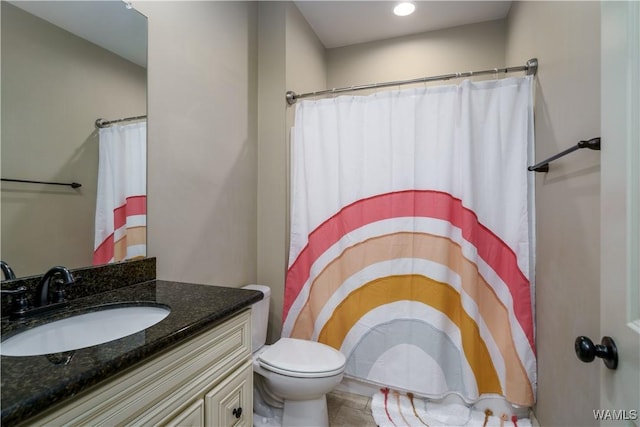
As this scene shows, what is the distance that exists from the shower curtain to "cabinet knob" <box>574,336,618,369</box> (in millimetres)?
1022

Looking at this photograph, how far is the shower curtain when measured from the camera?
1.58m

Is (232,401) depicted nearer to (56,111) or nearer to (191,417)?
(191,417)

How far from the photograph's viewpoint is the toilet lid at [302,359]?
4.67 ft

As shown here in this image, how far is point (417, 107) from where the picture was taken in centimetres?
173

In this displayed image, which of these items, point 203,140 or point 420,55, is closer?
point 203,140

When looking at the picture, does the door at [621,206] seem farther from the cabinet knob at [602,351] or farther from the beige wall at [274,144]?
the beige wall at [274,144]

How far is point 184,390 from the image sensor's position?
79cm

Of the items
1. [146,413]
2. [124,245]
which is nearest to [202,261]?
[124,245]

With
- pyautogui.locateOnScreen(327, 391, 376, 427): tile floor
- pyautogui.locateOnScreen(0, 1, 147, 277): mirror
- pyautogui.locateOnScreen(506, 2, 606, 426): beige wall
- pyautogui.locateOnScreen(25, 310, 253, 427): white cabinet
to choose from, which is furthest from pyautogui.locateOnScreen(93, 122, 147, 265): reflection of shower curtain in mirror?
pyautogui.locateOnScreen(506, 2, 606, 426): beige wall

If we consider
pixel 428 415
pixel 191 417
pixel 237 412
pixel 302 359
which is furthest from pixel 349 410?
pixel 191 417

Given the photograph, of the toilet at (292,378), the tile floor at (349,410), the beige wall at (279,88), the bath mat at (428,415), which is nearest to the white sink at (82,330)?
the toilet at (292,378)

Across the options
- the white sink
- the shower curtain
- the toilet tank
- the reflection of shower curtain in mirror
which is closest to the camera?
the white sink

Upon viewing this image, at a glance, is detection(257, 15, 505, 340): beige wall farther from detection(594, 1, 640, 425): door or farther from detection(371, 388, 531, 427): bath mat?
detection(594, 1, 640, 425): door

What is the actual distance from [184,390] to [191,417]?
8 cm
